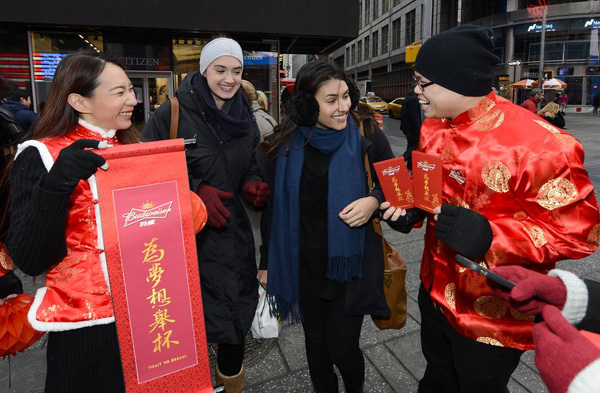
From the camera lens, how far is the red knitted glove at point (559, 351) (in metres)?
0.86

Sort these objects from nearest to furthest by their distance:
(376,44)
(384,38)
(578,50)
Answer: (578,50) → (384,38) → (376,44)

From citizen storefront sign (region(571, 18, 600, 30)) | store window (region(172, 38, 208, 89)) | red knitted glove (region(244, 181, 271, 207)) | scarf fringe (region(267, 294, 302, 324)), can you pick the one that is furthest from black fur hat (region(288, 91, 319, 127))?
citizen storefront sign (region(571, 18, 600, 30))

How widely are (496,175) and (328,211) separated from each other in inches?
33.2

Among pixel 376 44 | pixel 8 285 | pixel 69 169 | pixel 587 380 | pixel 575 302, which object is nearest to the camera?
pixel 587 380

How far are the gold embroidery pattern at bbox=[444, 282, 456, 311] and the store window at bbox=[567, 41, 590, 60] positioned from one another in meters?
40.7

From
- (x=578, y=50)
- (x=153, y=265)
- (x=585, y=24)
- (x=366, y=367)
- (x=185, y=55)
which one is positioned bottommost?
(x=366, y=367)

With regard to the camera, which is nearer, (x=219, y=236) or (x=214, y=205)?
(x=214, y=205)

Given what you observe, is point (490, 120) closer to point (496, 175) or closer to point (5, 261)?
point (496, 175)

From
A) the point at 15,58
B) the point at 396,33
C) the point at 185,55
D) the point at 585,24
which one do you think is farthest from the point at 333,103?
the point at 396,33

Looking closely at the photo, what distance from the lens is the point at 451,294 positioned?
5.94 feet

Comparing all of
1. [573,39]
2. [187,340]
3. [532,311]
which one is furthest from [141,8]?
[573,39]

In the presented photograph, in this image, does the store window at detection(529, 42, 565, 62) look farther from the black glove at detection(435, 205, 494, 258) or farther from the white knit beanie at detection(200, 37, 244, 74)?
the black glove at detection(435, 205, 494, 258)

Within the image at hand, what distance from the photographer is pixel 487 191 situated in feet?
5.41

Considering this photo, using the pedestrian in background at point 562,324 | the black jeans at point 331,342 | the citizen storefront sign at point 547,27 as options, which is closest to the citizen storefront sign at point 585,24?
the citizen storefront sign at point 547,27
